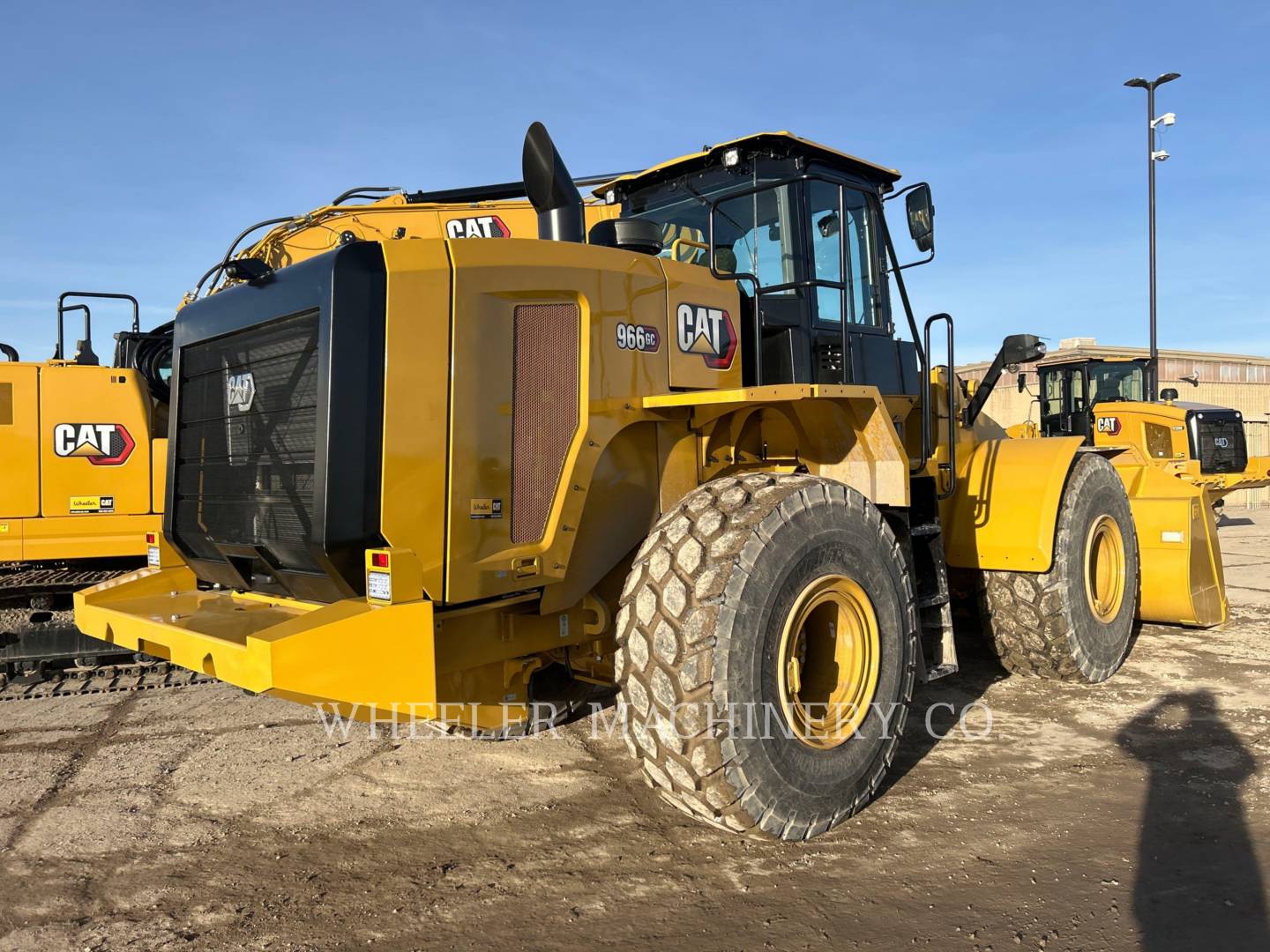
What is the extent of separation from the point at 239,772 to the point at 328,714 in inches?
37.0

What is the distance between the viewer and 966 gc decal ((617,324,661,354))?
376 cm

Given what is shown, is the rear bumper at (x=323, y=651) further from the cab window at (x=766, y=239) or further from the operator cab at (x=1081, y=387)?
the operator cab at (x=1081, y=387)

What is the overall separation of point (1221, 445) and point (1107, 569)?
27.9 ft

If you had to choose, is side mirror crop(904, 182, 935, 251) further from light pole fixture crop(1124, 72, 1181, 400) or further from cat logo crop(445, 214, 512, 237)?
light pole fixture crop(1124, 72, 1181, 400)

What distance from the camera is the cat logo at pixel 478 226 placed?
7297 mm

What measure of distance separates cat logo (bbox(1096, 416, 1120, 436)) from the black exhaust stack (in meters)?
11.7

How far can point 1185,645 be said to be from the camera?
7.04 meters

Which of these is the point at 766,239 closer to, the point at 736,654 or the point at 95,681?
the point at 736,654

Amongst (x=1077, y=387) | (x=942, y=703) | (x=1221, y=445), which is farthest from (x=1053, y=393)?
(x=942, y=703)

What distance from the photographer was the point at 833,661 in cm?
398

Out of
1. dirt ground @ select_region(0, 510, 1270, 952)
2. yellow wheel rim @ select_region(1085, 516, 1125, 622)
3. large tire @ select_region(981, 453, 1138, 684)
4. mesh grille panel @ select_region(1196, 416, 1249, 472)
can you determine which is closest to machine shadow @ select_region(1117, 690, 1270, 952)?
dirt ground @ select_region(0, 510, 1270, 952)

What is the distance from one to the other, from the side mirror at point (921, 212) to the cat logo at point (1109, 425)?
10260 mm

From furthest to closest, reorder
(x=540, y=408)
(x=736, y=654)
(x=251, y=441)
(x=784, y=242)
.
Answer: (x=784, y=242) < (x=251, y=441) < (x=540, y=408) < (x=736, y=654)

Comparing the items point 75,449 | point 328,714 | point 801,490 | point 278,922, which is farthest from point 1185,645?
point 75,449
